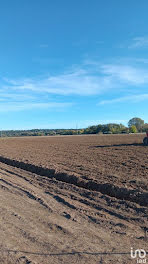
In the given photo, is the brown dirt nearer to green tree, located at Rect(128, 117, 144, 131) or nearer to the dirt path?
the dirt path

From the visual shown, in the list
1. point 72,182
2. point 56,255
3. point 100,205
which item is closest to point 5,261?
point 56,255

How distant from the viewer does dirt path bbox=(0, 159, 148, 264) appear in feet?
14.6

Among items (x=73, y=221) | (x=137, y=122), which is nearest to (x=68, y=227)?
(x=73, y=221)

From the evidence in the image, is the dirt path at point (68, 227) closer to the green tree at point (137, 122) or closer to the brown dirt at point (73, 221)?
the brown dirt at point (73, 221)

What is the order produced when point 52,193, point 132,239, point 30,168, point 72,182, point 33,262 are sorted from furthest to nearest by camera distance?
point 30,168
point 72,182
point 52,193
point 132,239
point 33,262

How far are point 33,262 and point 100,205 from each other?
3305 millimetres

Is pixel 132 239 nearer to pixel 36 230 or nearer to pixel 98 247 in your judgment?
pixel 98 247

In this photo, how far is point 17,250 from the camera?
4.62m

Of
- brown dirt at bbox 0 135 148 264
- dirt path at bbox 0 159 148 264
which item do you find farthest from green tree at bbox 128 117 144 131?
dirt path at bbox 0 159 148 264

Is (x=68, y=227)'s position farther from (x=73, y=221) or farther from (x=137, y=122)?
(x=137, y=122)

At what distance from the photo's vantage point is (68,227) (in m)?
5.66

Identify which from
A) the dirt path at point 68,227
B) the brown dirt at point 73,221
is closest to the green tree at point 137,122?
the brown dirt at point 73,221

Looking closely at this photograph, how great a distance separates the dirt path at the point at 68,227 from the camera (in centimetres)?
446

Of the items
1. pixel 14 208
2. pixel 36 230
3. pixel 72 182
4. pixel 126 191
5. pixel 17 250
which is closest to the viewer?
pixel 17 250
